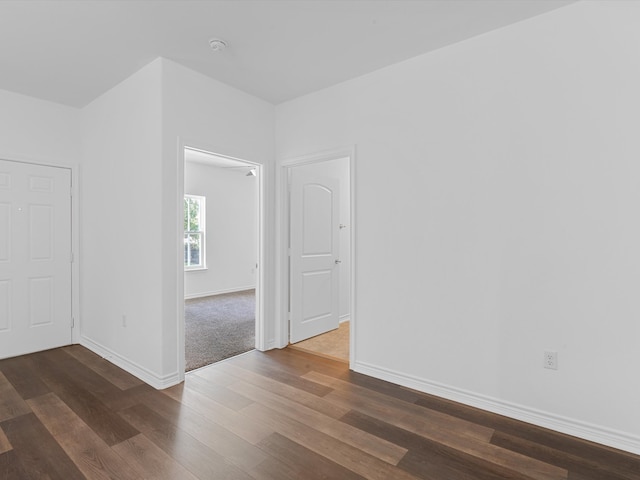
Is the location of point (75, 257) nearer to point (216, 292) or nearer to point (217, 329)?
point (217, 329)

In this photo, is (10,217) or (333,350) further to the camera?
(333,350)

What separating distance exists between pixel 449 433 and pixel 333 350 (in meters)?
1.71

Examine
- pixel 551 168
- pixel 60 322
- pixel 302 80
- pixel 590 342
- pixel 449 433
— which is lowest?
pixel 449 433

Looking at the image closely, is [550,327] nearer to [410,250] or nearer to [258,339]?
[410,250]

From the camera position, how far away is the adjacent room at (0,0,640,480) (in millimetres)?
2018

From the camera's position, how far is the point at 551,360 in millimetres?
2227

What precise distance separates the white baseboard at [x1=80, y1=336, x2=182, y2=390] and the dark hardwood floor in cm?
7

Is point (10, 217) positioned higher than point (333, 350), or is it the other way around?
point (10, 217)

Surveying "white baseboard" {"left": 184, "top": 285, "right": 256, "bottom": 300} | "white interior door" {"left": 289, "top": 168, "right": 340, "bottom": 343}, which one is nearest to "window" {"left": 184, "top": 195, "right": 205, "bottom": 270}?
"white baseboard" {"left": 184, "top": 285, "right": 256, "bottom": 300}

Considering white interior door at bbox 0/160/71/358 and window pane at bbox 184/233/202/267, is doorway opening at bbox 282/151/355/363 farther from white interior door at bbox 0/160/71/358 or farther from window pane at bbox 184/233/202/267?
window pane at bbox 184/233/202/267

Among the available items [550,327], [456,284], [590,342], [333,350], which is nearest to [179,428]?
[333,350]

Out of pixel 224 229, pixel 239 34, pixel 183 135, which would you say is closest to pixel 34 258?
pixel 183 135

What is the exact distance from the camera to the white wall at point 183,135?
2852mm

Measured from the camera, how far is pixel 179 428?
221cm
